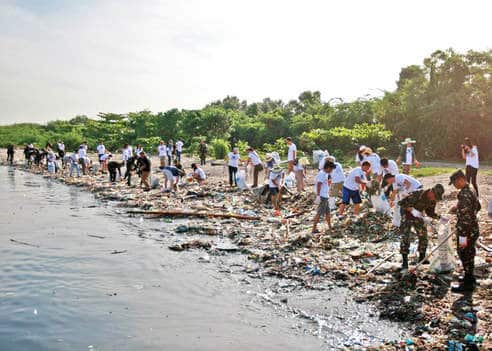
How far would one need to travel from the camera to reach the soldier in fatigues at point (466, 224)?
20.9 ft

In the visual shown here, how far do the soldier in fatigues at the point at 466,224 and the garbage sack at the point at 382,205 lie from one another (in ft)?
13.1

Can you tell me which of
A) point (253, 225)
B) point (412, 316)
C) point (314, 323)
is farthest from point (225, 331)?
point (253, 225)

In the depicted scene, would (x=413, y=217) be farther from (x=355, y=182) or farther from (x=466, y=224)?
(x=355, y=182)

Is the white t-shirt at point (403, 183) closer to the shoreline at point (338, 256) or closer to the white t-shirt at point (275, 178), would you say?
the shoreline at point (338, 256)

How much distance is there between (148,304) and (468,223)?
4872 millimetres

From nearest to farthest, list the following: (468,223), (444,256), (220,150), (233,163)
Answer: (468,223)
(444,256)
(233,163)
(220,150)

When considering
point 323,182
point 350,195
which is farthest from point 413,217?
point 350,195

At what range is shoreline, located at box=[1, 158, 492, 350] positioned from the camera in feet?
19.9

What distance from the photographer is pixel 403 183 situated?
818 cm

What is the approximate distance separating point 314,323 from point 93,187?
637 inches

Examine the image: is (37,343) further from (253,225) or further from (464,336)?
(253,225)

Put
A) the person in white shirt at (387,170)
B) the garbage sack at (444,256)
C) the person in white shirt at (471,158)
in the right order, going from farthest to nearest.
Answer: the person in white shirt at (471,158) < the person in white shirt at (387,170) < the garbage sack at (444,256)

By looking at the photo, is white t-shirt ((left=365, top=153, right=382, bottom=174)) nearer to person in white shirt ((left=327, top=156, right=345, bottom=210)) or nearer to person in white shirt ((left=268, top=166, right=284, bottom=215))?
person in white shirt ((left=327, top=156, right=345, bottom=210))

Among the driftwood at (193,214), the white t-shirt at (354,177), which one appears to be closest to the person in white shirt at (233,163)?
the driftwood at (193,214)
